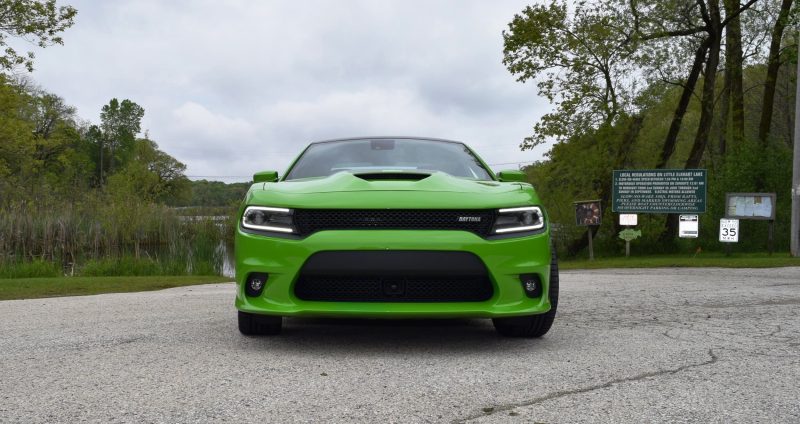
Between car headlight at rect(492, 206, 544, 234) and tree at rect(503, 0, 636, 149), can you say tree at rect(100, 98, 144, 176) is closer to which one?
tree at rect(503, 0, 636, 149)

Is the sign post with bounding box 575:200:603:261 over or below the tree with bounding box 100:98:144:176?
below

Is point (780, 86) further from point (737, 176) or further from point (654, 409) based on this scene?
point (654, 409)

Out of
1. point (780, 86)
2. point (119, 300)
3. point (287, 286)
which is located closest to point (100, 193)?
point (119, 300)

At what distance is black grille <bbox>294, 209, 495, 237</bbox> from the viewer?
4.00 m

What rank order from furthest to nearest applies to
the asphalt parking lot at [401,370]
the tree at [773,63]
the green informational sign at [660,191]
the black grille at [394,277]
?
the tree at [773,63] < the green informational sign at [660,191] < the black grille at [394,277] < the asphalt parking lot at [401,370]

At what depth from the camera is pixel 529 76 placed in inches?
1056

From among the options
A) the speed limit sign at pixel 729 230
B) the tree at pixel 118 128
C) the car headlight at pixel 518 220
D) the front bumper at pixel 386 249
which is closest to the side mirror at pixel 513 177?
the car headlight at pixel 518 220

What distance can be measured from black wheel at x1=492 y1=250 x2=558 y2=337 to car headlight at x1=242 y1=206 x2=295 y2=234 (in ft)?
5.12

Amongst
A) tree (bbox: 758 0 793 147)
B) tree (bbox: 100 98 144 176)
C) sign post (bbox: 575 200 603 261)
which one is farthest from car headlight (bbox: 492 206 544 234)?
tree (bbox: 100 98 144 176)

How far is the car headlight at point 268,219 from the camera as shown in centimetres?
407

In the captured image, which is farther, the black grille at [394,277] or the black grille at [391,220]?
the black grille at [391,220]

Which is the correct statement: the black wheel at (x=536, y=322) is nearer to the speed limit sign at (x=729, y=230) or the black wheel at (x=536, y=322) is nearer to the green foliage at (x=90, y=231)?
the green foliage at (x=90, y=231)

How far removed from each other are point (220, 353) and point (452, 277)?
1462mm

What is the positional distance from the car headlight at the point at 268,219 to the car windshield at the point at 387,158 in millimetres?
1005
